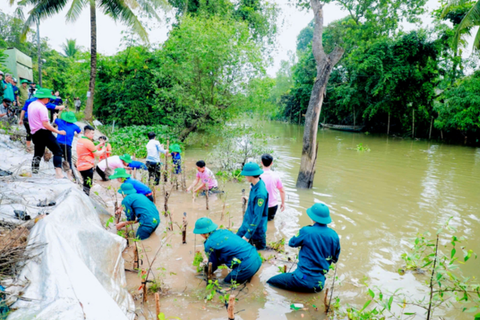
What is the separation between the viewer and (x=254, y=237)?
4867 millimetres

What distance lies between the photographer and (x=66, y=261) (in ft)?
9.54

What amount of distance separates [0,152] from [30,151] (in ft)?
2.55

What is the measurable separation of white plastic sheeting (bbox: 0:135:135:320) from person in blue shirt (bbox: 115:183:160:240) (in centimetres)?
58

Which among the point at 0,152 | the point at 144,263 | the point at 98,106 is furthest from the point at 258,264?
the point at 98,106

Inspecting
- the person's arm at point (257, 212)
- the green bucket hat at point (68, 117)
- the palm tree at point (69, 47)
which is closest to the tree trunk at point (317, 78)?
the person's arm at point (257, 212)

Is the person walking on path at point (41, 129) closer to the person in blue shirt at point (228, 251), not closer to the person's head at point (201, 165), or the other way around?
the person's head at point (201, 165)

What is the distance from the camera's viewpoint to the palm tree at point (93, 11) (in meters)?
13.7

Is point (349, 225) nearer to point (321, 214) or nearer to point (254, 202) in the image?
point (254, 202)

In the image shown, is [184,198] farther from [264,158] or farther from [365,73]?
[365,73]

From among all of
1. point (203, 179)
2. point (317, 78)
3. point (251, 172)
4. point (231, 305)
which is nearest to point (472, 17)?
point (317, 78)

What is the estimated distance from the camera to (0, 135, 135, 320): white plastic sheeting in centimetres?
252

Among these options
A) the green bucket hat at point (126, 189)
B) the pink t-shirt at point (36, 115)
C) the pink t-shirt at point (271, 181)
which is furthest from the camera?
the pink t-shirt at point (271, 181)

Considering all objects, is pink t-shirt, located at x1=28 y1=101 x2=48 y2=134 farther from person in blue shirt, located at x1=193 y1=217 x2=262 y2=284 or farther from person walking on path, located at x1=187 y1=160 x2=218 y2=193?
person in blue shirt, located at x1=193 y1=217 x2=262 y2=284

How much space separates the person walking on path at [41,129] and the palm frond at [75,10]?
1049 centimetres
